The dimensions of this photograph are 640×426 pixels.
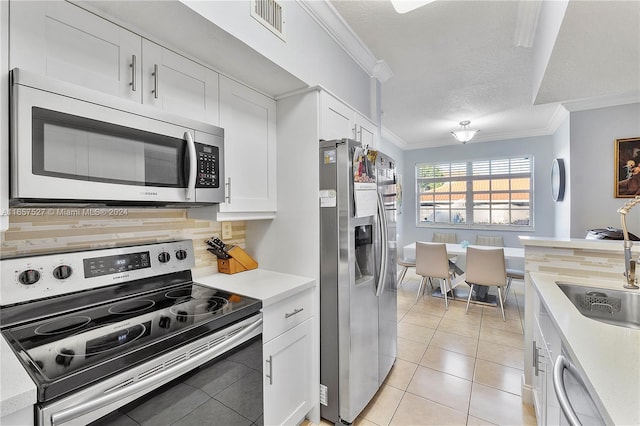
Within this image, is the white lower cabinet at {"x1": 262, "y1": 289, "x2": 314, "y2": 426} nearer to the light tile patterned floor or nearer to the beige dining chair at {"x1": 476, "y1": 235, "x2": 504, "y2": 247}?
the light tile patterned floor

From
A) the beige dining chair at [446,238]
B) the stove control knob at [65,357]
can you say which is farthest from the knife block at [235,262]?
the beige dining chair at [446,238]

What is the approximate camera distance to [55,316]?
1.19 meters

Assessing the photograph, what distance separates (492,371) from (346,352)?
4.85 feet

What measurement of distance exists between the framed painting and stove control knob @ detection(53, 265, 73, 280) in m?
4.83

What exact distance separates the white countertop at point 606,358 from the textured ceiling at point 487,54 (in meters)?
1.37

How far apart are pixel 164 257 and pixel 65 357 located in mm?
757

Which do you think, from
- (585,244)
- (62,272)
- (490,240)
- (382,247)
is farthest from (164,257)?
(490,240)

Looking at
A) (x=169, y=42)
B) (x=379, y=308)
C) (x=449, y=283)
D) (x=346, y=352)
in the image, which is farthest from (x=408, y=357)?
(x=169, y=42)

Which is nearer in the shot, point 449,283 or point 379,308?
point 379,308

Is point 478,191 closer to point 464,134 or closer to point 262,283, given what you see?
point 464,134

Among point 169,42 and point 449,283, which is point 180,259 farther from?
point 449,283

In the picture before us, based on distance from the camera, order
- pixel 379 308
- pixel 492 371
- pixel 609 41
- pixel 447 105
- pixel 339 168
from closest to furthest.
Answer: pixel 609 41 < pixel 339 168 < pixel 379 308 < pixel 492 371 < pixel 447 105

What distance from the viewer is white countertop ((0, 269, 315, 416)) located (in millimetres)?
700

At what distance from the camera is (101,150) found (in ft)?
3.71
